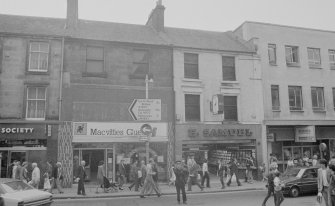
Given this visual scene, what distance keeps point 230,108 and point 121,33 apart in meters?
9.70

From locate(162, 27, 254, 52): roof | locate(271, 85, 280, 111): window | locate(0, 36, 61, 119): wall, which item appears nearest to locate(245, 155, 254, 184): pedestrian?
locate(271, 85, 280, 111): window

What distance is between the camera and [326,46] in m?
28.6

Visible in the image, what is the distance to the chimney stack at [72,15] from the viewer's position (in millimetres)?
23281

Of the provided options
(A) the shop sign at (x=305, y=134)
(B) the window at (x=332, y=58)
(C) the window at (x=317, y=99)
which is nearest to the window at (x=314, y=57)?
(B) the window at (x=332, y=58)

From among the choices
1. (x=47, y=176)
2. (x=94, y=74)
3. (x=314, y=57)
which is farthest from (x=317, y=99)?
(x=47, y=176)

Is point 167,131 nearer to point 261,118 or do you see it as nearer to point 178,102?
point 178,102

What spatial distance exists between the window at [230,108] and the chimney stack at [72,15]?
12037mm

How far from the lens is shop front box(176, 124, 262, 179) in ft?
75.8

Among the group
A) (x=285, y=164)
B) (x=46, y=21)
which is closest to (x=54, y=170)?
(x=46, y=21)

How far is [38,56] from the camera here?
21328 millimetres

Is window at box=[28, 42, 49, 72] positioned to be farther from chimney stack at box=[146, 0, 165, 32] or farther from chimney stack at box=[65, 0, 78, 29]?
chimney stack at box=[146, 0, 165, 32]

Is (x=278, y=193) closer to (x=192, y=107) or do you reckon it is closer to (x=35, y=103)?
(x=192, y=107)

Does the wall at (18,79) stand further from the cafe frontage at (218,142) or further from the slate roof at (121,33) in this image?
the cafe frontage at (218,142)

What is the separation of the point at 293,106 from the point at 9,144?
20673mm
